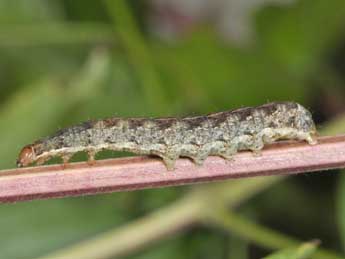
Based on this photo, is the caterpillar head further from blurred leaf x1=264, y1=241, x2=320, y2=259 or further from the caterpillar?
blurred leaf x1=264, y1=241, x2=320, y2=259

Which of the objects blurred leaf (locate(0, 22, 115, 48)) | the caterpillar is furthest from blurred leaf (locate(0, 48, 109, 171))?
the caterpillar

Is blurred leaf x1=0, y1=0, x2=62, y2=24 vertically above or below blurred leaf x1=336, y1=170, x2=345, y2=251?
above

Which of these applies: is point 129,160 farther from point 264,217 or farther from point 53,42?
point 264,217

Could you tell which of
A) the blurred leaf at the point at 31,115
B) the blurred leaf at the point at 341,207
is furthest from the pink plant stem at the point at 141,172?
the blurred leaf at the point at 31,115

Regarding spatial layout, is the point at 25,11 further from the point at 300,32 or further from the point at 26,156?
the point at 26,156

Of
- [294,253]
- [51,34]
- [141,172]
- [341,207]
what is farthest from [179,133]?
[51,34]

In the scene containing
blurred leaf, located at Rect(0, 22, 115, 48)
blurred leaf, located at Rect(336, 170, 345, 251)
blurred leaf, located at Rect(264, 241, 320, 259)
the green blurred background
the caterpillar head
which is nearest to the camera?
blurred leaf, located at Rect(264, 241, 320, 259)
